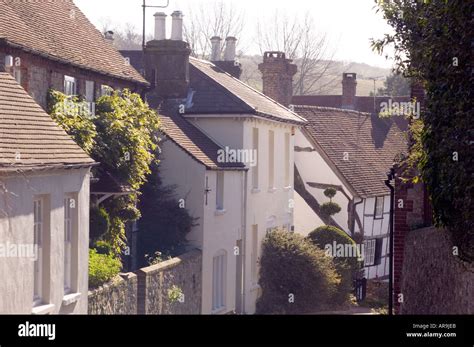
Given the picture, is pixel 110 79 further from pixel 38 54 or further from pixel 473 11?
pixel 473 11

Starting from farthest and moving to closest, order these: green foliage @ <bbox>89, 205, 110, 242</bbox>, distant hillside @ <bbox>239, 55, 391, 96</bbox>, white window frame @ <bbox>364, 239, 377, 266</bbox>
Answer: distant hillside @ <bbox>239, 55, 391, 96</bbox>
white window frame @ <bbox>364, 239, 377, 266</bbox>
green foliage @ <bbox>89, 205, 110, 242</bbox>

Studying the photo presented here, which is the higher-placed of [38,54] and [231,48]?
[231,48]

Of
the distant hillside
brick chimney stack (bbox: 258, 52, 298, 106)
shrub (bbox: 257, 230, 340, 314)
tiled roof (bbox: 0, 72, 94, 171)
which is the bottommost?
shrub (bbox: 257, 230, 340, 314)

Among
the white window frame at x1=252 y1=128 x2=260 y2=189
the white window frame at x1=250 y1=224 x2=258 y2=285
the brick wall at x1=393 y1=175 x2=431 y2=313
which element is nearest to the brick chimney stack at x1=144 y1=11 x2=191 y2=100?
the white window frame at x1=252 y1=128 x2=260 y2=189

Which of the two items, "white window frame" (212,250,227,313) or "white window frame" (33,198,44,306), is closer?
"white window frame" (33,198,44,306)

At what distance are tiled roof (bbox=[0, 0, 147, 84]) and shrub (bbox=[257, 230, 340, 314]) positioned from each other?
7.01 meters

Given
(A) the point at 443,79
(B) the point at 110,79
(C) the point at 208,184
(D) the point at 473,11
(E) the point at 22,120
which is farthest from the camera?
(C) the point at 208,184

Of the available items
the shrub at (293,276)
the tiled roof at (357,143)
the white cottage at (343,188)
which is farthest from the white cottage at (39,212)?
the tiled roof at (357,143)

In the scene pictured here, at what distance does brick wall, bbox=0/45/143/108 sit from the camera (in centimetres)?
2039

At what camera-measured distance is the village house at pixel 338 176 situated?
3753 cm

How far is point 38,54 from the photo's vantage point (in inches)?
829

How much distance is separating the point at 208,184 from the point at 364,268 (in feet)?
36.9

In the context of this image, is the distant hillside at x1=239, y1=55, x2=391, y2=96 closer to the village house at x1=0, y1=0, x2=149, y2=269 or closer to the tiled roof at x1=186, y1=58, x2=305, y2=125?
the tiled roof at x1=186, y1=58, x2=305, y2=125
